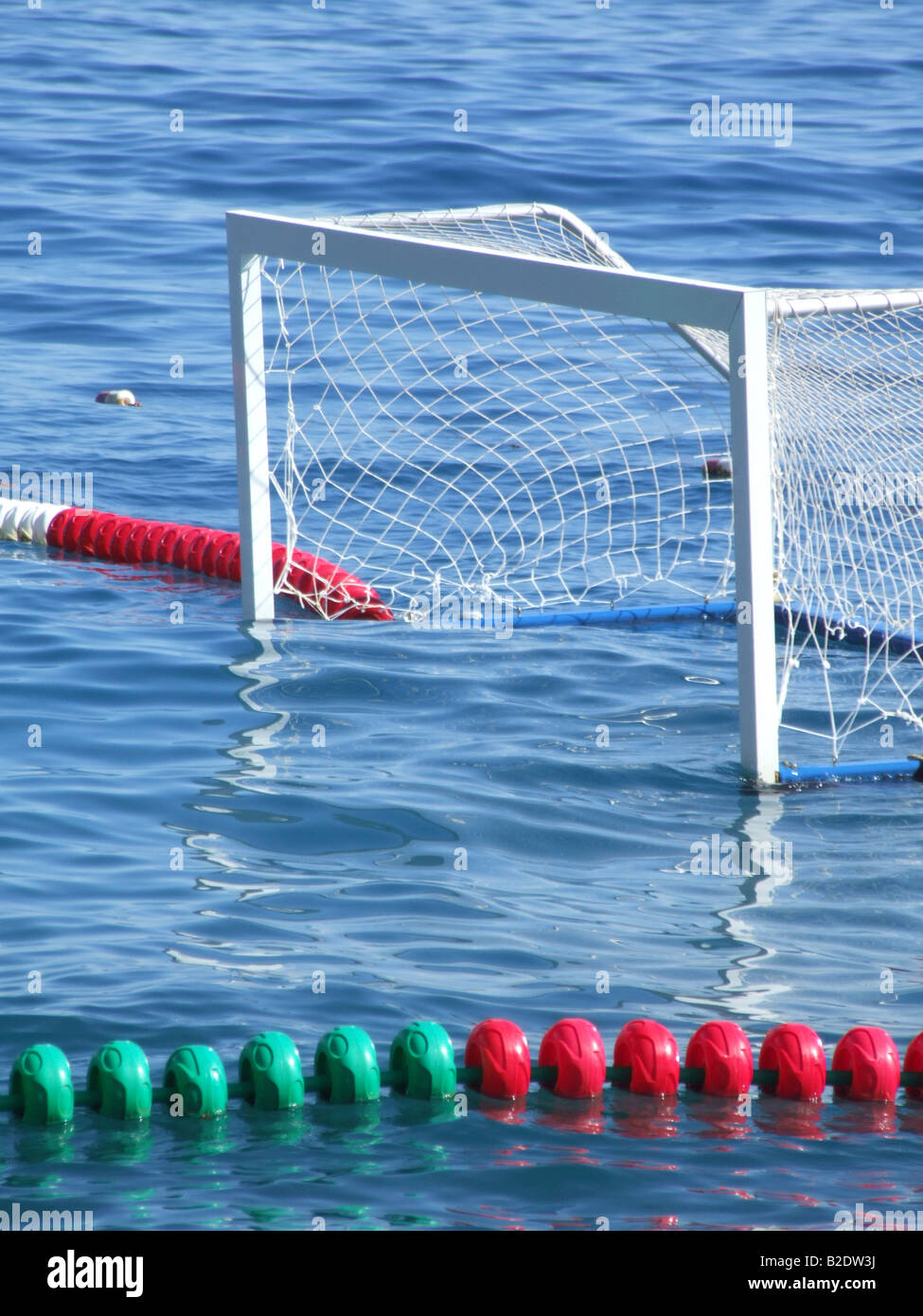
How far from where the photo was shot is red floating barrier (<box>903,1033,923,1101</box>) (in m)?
5.03

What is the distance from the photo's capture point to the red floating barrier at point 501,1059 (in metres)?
4.87

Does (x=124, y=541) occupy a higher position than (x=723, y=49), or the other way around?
(x=723, y=49)

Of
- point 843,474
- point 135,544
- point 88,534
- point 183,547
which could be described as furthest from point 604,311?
point 88,534

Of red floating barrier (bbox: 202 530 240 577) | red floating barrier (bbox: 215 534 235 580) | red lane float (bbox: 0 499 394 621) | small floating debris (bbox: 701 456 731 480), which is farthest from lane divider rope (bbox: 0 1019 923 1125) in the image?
small floating debris (bbox: 701 456 731 480)

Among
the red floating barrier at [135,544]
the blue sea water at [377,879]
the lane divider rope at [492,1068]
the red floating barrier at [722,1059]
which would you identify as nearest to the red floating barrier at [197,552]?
the blue sea water at [377,879]

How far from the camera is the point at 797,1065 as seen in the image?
494 centimetres

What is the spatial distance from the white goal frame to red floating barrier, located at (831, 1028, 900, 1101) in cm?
235

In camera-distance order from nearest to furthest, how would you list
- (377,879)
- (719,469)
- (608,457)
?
1. (377,879)
2. (719,469)
3. (608,457)

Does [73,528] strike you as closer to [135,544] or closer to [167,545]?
[135,544]

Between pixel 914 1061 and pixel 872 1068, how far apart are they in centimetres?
18
